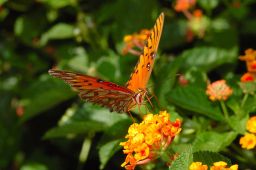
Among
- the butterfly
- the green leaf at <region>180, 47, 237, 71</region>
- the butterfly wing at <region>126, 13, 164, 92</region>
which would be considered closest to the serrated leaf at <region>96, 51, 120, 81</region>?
the green leaf at <region>180, 47, 237, 71</region>

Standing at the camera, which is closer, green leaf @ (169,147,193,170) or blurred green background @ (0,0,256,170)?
green leaf @ (169,147,193,170)

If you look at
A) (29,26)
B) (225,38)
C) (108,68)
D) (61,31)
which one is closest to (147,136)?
(108,68)

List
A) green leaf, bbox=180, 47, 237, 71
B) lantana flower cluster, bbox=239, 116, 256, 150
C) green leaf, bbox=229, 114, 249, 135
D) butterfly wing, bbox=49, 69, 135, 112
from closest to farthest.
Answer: lantana flower cluster, bbox=239, 116, 256, 150, butterfly wing, bbox=49, 69, 135, 112, green leaf, bbox=229, 114, 249, 135, green leaf, bbox=180, 47, 237, 71

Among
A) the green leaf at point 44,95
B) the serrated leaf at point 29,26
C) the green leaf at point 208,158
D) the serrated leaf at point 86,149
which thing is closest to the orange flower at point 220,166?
the green leaf at point 208,158

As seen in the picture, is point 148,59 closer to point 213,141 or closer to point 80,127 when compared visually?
point 213,141

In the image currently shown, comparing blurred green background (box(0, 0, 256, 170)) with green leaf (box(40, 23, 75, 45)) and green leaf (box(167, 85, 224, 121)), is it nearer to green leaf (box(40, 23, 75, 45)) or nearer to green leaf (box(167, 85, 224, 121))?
green leaf (box(40, 23, 75, 45))

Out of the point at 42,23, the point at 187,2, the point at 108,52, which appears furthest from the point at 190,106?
the point at 42,23

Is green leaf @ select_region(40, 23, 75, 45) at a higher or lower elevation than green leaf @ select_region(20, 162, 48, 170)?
higher
